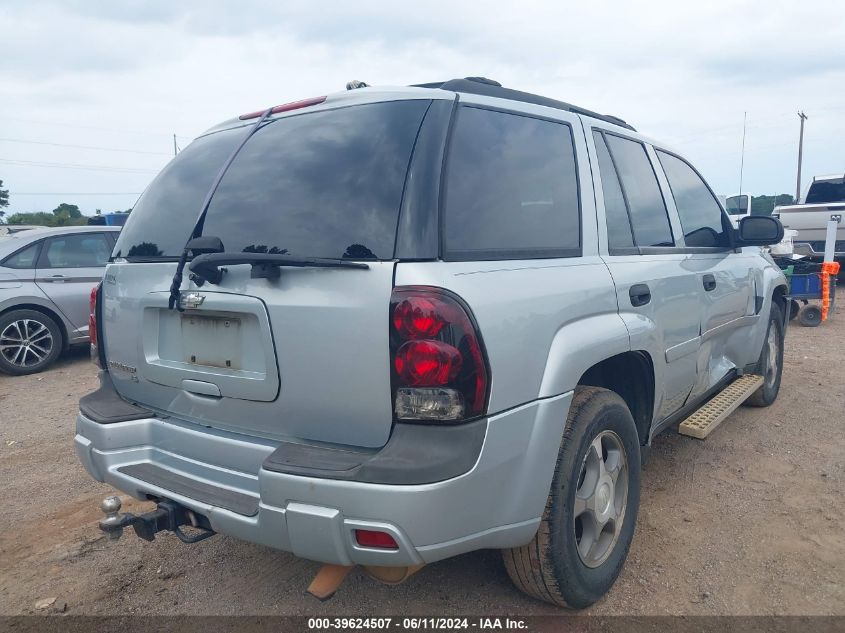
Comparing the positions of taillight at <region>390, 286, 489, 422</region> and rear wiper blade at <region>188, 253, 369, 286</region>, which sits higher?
rear wiper blade at <region>188, 253, 369, 286</region>

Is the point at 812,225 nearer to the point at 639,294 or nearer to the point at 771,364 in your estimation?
the point at 771,364

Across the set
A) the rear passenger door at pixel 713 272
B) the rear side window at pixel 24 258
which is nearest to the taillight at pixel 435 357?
the rear passenger door at pixel 713 272

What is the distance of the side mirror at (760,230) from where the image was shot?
12.9 feet

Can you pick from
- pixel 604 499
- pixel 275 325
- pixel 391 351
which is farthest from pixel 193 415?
pixel 604 499

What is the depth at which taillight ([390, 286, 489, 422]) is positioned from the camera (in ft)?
6.10

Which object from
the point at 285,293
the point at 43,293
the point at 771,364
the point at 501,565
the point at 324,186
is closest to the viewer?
the point at 285,293

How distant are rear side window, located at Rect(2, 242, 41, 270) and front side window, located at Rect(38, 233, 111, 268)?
0.29 ft

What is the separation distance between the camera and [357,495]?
1.82 metres

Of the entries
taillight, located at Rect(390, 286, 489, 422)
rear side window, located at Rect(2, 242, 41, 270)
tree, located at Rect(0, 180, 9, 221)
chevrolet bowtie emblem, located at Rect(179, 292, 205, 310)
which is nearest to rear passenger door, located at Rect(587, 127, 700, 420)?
taillight, located at Rect(390, 286, 489, 422)

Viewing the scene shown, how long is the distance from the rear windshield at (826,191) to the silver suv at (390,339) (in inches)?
539

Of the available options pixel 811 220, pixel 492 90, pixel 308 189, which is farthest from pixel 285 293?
pixel 811 220

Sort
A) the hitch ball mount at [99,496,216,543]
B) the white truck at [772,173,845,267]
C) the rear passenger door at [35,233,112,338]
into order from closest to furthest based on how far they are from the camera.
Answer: the hitch ball mount at [99,496,216,543] < the rear passenger door at [35,233,112,338] < the white truck at [772,173,845,267]

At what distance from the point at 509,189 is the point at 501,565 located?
1579 millimetres

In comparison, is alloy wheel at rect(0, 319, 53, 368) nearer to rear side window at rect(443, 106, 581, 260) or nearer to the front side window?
the front side window
